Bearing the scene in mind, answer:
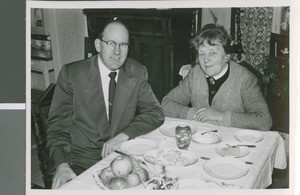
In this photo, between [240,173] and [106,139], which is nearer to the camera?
[240,173]

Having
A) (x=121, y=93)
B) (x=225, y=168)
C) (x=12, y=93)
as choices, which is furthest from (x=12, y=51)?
(x=225, y=168)

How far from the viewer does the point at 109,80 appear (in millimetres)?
1135

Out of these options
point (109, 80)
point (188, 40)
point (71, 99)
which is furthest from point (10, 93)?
point (188, 40)

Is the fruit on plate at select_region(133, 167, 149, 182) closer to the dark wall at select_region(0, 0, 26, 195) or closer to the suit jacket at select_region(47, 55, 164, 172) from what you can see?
the suit jacket at select_region(47, 55, 164, 172)

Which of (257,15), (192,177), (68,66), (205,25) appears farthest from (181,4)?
(192,177)

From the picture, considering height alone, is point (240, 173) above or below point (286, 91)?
below

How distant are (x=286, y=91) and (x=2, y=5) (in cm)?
82

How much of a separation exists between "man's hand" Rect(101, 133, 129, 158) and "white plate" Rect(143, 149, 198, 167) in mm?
87

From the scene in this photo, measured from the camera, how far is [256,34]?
1.09 m

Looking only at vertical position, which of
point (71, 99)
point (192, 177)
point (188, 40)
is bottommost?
point (192, 177)

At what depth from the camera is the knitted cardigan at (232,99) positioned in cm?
111

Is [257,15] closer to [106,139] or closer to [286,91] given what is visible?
[286,91]

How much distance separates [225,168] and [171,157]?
0.48ft

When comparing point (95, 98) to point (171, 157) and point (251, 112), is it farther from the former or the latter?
point (251, 112)
